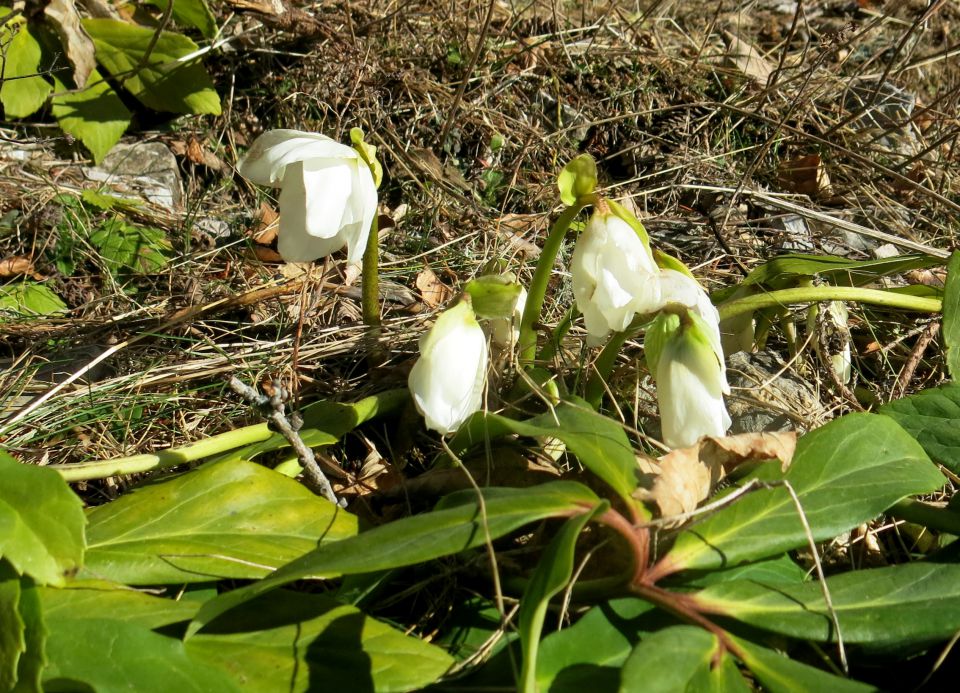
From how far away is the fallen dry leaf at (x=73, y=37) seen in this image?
1834 millimetres

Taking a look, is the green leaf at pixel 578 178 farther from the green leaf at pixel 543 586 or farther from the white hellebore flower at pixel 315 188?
the green leaf at pixel 543 586

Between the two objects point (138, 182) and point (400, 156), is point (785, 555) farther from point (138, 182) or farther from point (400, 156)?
point (138, 182)

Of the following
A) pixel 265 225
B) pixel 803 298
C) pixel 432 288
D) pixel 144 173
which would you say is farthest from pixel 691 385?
pixel 144 173

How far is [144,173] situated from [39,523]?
4.31 feet

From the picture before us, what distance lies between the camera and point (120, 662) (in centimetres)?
72

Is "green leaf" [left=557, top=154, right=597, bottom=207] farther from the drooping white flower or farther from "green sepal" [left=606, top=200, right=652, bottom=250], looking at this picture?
the drooping white flower

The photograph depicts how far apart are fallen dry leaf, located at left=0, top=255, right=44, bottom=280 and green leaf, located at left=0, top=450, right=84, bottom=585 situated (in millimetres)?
924

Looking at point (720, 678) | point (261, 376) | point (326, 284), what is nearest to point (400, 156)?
point (326, 284)

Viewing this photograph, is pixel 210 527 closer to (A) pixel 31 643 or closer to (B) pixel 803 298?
(A) pixel 31 643

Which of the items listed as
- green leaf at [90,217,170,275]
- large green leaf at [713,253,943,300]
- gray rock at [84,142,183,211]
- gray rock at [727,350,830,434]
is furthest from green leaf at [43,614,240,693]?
gray rock at [84,142,183,211]

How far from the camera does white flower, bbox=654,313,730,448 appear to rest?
0.92m

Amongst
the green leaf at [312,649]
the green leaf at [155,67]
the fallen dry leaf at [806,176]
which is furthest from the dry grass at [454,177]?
the green leaf at [312,649]

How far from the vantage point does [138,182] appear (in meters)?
1.91

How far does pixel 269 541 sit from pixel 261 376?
1.59 feet
